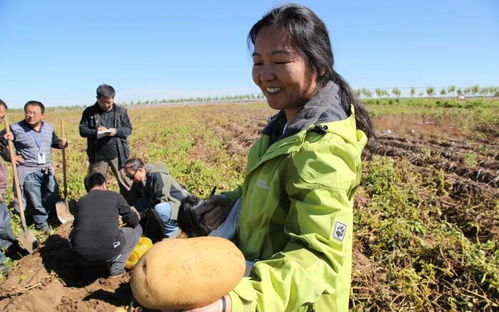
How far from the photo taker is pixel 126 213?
411 cm

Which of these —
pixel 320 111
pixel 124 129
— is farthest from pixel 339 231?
pixel 124 129

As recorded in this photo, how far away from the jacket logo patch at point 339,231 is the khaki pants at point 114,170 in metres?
5.12

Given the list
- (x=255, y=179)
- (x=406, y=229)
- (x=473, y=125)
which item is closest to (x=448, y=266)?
(x=406, y=229)

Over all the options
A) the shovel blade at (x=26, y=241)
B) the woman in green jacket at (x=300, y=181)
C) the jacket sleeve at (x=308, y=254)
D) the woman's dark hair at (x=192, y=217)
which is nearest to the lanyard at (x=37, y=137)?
the shovel blade at (x=26, y=241)

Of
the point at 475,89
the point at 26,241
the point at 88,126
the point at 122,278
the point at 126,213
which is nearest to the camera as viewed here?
the point at 122,278

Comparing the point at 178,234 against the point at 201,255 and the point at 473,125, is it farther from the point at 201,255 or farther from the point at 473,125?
the point at 473,125

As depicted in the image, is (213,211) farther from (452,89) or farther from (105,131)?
(452,89)

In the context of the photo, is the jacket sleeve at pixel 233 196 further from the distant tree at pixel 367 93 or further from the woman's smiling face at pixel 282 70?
the distant tree at pixel 367 93

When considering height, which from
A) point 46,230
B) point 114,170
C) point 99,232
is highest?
point 114,170

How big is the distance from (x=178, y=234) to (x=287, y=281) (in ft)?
14.0

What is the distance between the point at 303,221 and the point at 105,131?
→ 15.7ft

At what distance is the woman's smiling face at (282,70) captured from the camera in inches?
44.3

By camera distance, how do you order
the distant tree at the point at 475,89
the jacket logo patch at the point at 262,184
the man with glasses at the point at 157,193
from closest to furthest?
1. the jacket logo patch at the point at 262,184
2. the man with glasses at the point at 157,193
3. the distant tree at the point at 475,89

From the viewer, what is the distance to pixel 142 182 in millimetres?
5117
